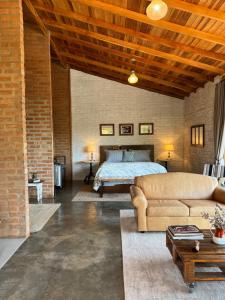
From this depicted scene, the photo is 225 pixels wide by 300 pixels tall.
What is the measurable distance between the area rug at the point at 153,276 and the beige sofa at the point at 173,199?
31 centimetres

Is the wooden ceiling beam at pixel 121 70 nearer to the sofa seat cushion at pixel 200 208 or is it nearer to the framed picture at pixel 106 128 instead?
the framed picture at pixel 106 128

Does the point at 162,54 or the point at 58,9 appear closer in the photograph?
the point at 58,9

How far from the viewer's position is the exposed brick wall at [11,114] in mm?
3834

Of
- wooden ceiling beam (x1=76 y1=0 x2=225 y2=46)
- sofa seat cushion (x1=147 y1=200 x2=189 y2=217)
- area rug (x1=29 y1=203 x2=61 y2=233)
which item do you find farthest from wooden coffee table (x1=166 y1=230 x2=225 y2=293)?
wooden ceiling beam (x1=76 y1=0 x2=225 y2=46)

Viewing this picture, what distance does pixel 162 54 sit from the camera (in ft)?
19.0

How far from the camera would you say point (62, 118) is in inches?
378

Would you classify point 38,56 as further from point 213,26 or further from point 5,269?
point 5,269

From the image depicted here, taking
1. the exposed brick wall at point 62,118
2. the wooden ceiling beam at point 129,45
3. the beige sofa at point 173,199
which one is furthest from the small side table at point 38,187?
the wooden ceiling beam at point 129,45

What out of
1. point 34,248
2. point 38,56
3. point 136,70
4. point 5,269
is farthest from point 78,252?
point 136,70

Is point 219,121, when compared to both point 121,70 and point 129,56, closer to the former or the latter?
point 129,56

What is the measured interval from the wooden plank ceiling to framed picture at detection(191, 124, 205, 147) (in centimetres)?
124

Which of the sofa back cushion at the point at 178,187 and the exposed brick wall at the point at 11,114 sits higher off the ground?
the exposed brick wall at the point at 11,114

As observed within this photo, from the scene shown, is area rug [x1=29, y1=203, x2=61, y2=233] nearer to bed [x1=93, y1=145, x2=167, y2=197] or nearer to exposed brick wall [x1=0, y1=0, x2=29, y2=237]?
exposed brick wall [x1=0, y1=0, x2=29, y2=237]

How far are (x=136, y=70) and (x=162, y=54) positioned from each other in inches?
80.5
